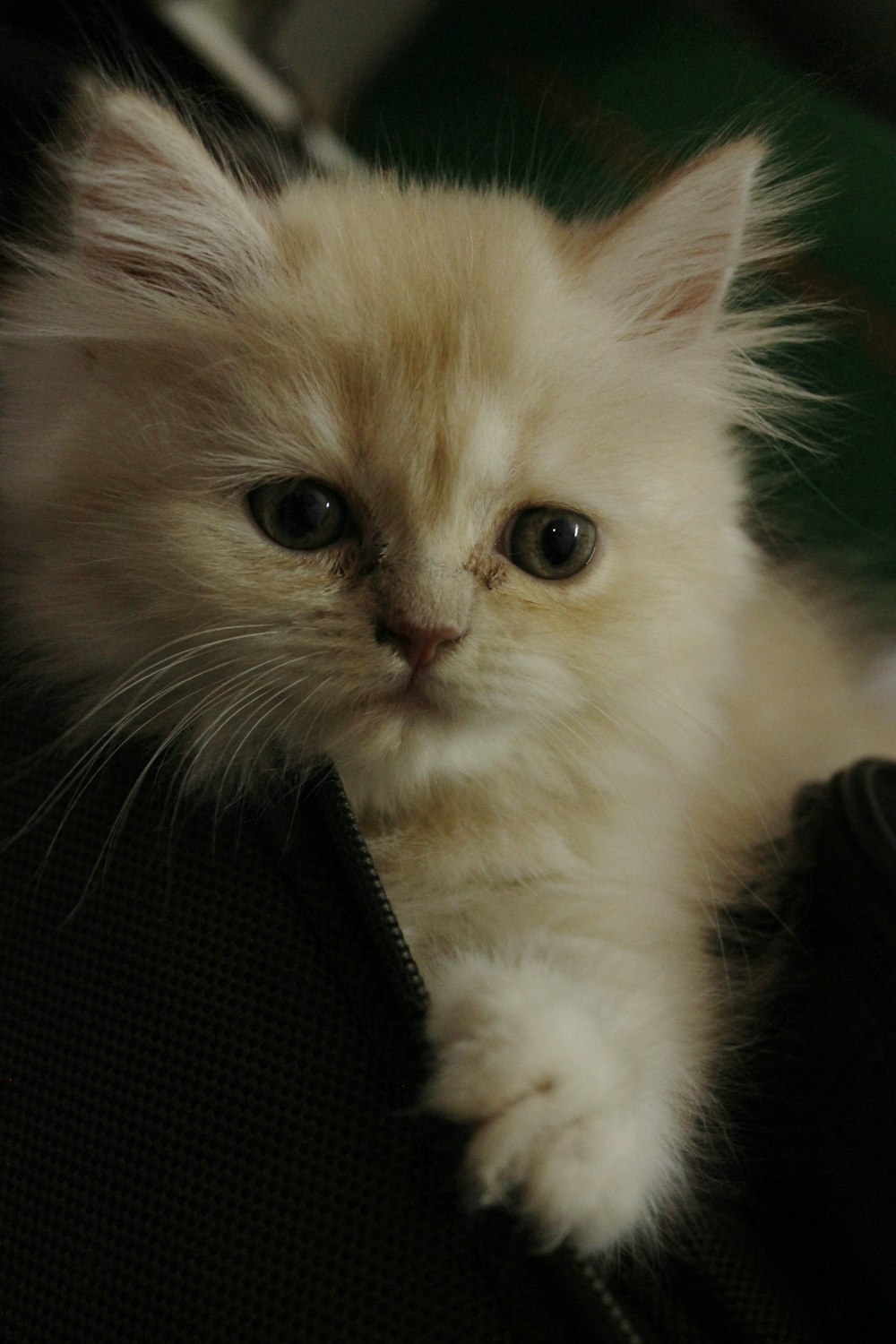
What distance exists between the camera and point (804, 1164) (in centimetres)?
94

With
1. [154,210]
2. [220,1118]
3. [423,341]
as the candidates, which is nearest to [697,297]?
[423,341]

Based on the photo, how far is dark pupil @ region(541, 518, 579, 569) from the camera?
107 centimetres

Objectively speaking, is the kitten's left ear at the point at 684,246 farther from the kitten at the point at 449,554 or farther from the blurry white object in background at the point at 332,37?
the blurry white object in background at the point at 332,37

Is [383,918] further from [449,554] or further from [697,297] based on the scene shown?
[697,297]

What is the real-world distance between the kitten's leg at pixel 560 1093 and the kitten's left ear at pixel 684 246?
0.77 meters

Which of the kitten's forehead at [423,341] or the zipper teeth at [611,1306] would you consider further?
the kitten's forehead at [423,341]

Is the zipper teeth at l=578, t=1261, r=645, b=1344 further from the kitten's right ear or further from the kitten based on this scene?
the kitten's right ear

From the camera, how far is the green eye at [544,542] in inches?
41.8

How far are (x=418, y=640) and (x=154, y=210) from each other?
0.60 meters

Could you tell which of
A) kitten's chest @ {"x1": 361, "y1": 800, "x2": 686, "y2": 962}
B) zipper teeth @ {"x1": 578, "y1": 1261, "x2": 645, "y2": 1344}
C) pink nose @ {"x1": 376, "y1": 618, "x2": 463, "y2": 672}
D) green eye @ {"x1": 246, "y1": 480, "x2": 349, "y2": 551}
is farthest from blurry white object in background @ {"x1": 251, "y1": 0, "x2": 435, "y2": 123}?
zipper teeth @ {"x1": 578, "y1": 1261, "x2": 645, "y2": 1344}

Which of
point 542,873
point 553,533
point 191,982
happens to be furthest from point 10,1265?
point 553,533

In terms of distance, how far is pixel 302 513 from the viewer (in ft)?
3.31

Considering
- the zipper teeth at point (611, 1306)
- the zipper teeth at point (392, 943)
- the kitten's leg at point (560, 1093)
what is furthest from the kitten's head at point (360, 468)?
the zipper teeth at point (611, 1306)

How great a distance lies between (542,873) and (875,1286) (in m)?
0.47
